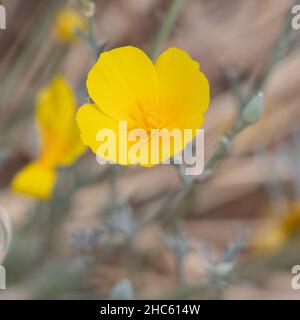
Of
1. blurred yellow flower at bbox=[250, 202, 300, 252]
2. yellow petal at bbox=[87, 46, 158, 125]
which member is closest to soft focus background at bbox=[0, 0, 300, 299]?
blurred yellow flower at bbox=[250, 202, 300, 252]

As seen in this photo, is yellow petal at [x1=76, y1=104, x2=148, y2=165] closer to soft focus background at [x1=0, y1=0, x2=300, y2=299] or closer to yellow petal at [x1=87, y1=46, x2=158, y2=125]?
yellow petal at [x1=87, y1=46, x2=158, y2=125]

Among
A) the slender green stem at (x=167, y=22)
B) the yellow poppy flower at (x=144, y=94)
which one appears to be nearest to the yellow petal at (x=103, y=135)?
the yellow poppy flower at (x=144, y=94)

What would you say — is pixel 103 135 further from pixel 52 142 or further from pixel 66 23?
pixel 66 23

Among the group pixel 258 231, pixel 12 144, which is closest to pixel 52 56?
pixel 12 144
